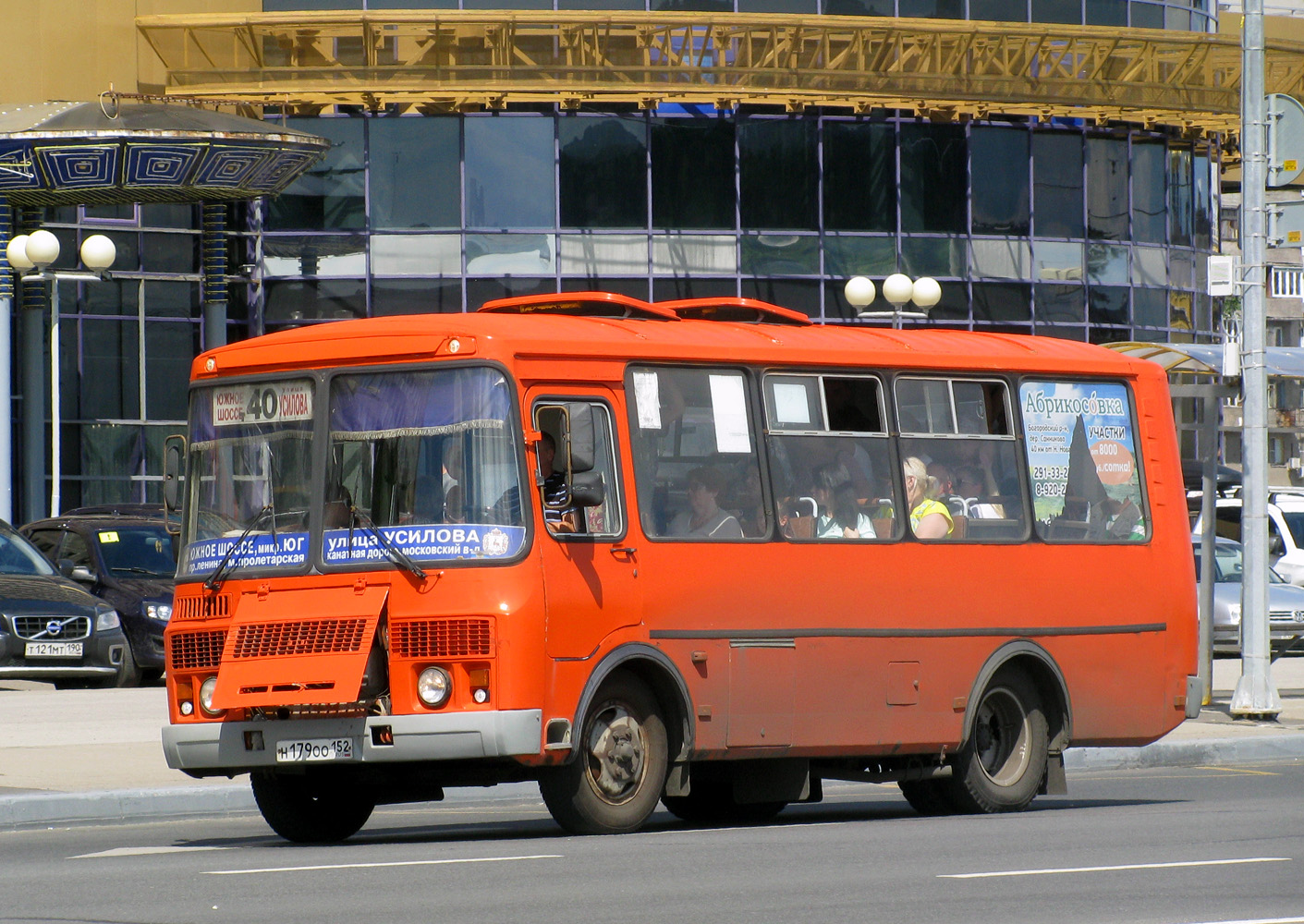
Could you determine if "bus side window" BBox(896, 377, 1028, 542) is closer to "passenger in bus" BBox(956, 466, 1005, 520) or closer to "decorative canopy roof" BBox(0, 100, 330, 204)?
"passenger in bus" BBox(956, 466, 1005, 520)

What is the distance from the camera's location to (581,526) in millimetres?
11195

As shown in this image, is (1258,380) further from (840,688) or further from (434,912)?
(434,912)

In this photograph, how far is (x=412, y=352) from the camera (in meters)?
11.2

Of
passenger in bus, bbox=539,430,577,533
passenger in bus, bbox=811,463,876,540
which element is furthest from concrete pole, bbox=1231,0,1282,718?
passenger in bus, bbox=539,430,577,533

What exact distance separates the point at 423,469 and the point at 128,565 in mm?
14114

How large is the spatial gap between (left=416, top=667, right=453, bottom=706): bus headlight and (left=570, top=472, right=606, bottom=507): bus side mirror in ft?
3.42

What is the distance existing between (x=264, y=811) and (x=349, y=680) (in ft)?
4.96

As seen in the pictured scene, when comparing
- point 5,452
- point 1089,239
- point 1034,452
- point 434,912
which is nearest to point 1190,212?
point 1089,239

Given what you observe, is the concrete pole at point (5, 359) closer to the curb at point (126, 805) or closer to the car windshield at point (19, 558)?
the car windshield at point (19, 558)

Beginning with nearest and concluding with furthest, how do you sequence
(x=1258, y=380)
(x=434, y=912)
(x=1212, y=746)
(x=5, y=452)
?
(x=434, y=912) < (x=1212, y=746) < (x=1258, y=380) < (x=5, y=452)

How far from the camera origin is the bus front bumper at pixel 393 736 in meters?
10.6

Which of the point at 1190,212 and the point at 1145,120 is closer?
the point at 1145,120

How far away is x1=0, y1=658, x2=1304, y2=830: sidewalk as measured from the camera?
13570mm

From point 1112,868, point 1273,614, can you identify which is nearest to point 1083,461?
point 1112,868
